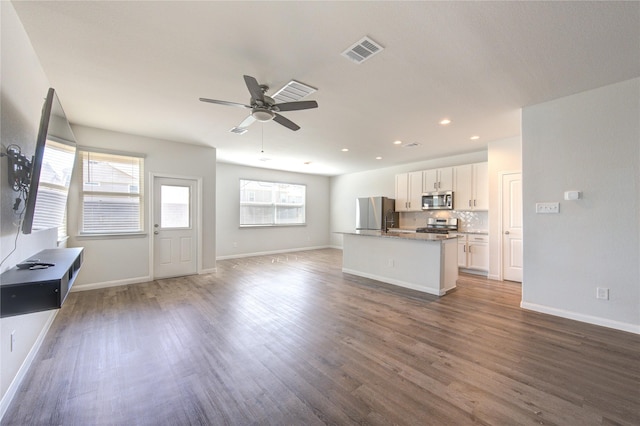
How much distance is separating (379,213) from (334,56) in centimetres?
534

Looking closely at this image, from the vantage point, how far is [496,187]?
16.6ft

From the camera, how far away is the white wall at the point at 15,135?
170 centimetres

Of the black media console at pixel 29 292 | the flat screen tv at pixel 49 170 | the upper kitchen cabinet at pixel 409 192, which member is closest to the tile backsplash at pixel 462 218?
the upper kitchen cabinet at pixel 409 192

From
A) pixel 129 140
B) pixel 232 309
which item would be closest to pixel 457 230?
pixel 232 309

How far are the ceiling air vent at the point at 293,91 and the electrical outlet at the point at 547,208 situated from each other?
327 cm

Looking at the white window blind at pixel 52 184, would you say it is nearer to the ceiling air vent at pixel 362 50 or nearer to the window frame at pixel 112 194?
the window frame at pixel 112 194

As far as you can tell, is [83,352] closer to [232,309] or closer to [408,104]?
[232,309]

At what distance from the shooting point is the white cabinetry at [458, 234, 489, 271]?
536 cm

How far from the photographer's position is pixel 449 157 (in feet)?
20.9

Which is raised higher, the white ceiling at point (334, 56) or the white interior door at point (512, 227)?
the white ceiling at point (334, 56)

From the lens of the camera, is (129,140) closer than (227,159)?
Yes

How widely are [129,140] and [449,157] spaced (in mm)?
6886

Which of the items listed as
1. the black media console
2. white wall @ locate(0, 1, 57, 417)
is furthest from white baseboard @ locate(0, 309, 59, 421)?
the black media console

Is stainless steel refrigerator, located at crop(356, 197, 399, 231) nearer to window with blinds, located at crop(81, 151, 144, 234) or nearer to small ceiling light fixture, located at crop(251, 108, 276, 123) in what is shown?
small ceiling light fixture, located at crop(251, 108, 276, 123)
